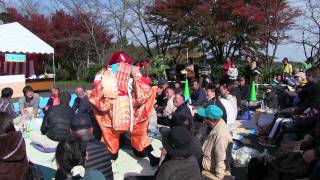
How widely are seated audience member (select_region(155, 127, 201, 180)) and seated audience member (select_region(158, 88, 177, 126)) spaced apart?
4.54 meters

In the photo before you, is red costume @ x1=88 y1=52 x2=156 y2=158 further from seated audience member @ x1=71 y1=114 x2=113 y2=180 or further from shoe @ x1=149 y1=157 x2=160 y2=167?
seated audience member @ x1=71 y1=114 x2=113 y2=180

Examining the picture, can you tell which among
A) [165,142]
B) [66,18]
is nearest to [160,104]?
[165,142]

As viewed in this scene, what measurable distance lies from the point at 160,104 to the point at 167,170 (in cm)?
646

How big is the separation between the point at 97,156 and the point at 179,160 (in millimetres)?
731

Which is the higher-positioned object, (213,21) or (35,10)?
(35,10)

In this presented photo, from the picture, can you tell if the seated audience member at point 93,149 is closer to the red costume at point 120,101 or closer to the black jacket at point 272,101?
the red costume at point 120,101

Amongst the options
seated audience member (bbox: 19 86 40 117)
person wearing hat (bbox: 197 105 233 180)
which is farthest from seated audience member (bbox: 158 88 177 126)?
person wearing hat (bbox: 197 105 233 180)

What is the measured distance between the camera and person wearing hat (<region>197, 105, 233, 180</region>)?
170 inches

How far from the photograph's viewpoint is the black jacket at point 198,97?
9.12 metres

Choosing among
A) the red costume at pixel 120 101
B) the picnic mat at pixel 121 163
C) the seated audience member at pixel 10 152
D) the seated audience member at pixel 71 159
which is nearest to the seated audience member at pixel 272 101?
the picnic mat at pixel 121 163

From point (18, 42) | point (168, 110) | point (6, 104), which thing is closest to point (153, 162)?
point (168, 110)

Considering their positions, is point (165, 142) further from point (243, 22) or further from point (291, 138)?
point (243, 22)

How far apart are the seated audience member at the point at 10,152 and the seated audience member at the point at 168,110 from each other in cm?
454

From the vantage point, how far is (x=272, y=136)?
693cm
